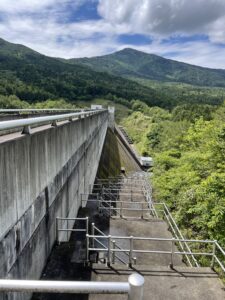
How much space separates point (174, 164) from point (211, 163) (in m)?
11.1

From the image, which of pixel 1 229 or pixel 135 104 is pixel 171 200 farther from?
pixel 135 104

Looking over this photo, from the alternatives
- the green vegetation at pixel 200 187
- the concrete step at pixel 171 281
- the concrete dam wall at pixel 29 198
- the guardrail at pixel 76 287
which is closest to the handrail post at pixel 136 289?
the guardrail at pixel 76 287

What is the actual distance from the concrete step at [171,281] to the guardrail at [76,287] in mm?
5478

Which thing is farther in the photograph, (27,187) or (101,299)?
(101,299)

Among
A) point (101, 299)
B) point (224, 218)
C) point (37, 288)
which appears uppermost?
point (37, 288)

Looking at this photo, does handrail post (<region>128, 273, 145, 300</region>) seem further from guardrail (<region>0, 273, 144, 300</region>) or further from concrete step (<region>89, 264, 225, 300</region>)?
concrete step (<region>89, 264, 225, 300</region>)

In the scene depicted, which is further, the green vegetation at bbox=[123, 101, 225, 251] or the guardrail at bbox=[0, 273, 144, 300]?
the green vegetation at bbox=[123, 101, 225, 251]

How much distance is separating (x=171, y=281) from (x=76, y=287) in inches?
258

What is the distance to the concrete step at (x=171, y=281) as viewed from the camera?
6730 mm

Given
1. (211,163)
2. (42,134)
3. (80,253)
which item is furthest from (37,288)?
(211,163)

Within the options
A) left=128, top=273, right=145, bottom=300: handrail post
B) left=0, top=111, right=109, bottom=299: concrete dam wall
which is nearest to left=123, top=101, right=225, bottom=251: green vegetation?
left=0, top=111, right=109, bottom=299: concrete dam wall

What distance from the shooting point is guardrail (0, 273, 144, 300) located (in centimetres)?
163

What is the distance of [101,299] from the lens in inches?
255

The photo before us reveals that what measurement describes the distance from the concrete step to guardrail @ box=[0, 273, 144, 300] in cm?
548
